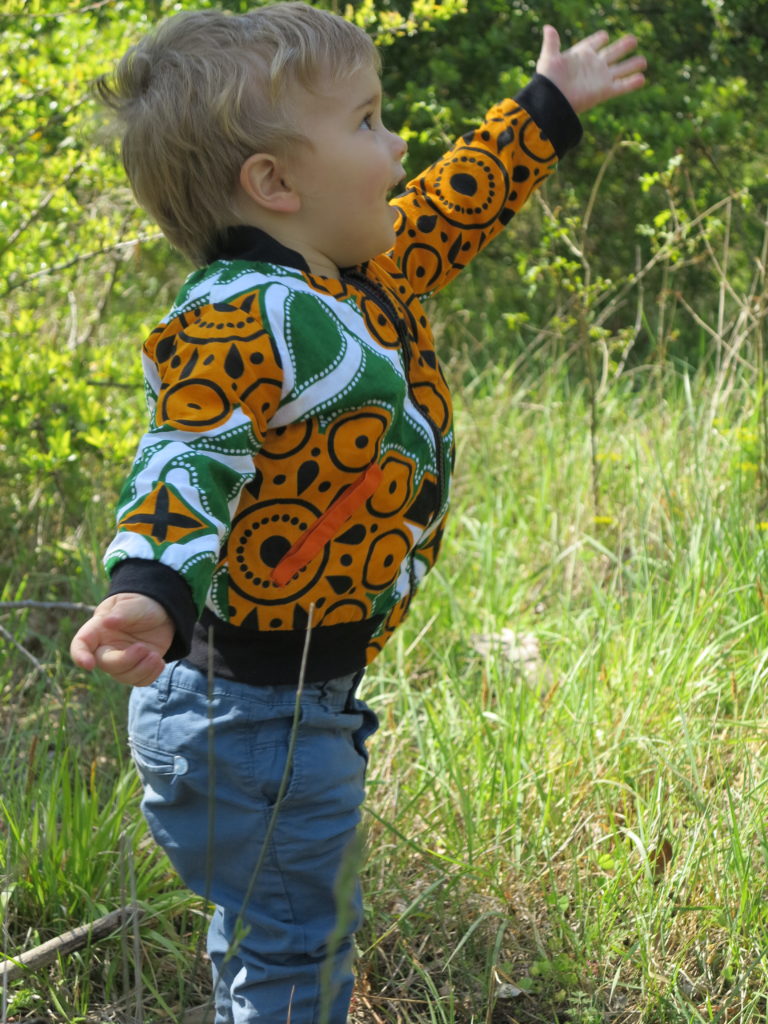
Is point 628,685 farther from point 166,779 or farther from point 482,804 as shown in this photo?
point 166,779

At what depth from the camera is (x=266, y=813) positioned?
1.68m

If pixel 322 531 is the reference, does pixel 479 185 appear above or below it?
above

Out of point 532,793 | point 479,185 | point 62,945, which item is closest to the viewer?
point 62,945

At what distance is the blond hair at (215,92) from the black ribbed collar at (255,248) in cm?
3

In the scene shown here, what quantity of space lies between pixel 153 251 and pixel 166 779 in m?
3.96

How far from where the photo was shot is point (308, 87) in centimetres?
170

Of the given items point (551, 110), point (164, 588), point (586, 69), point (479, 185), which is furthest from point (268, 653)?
point (586, 69)

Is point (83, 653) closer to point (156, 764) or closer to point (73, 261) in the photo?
point (156, 764)

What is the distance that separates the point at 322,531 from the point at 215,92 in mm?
644

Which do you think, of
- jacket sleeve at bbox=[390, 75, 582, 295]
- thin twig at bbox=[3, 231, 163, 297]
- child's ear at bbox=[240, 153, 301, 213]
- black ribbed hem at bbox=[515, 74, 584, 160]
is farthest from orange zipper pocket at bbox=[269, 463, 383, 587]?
thin twig at bbox=[3, 231, 163, 297]

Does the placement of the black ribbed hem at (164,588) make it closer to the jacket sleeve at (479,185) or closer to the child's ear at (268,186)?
the child's ear at (268,186)

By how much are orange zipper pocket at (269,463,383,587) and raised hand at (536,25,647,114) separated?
104 centimetres

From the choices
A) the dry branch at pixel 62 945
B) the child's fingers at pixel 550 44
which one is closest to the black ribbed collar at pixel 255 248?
the child's fingers at pixel 550 44

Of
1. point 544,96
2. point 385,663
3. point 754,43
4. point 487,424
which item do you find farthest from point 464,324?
point 544,96
